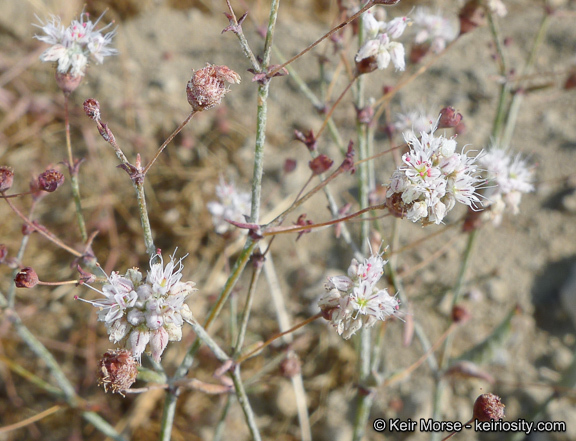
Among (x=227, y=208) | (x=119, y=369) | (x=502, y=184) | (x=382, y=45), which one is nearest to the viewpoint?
(x=119, y=369)

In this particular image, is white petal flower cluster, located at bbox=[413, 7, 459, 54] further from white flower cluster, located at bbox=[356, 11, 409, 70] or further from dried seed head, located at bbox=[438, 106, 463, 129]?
dried seed head, located at bbox=[438, 106, 463, 129]

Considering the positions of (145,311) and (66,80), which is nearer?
(145,311)

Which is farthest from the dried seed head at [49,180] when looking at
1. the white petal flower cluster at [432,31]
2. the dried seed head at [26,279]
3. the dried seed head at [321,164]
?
the white petal flower cluster at [432,31]

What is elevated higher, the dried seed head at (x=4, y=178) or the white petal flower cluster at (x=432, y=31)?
the white petal flower cluster at (x=432, y=31)

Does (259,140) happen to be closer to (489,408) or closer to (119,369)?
(119,369)

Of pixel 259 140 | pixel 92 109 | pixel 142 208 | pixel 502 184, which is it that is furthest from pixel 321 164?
pixel 502 184

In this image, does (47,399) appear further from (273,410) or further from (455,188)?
(455,188)

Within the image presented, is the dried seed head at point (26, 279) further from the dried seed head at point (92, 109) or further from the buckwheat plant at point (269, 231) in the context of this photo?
the dried seed head at point (92, 109)
